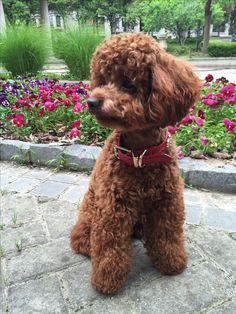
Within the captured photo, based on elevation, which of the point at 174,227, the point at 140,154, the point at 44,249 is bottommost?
the point at 44,249

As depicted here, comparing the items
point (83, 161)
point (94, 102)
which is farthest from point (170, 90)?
point (83, 161)

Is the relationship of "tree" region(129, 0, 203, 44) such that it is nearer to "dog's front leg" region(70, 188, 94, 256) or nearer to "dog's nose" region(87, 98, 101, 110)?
"dog's front leg" region(70, 188, 94, 256)

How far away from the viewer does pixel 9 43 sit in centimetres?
847

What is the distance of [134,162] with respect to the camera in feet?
6.36

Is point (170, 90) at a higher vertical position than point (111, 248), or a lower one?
higher

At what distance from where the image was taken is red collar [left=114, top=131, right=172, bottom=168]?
1935mm

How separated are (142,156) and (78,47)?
6737mm

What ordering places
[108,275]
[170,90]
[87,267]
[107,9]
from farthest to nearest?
Result: 1. [107,9]
2. [87,267]
3. [108,275]
4. [170,90]

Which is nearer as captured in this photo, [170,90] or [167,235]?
[170,90]

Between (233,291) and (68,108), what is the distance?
3192mm

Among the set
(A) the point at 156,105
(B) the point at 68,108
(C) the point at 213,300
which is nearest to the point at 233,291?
(C) the point at 213,300

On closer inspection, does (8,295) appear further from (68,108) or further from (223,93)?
(223,93)

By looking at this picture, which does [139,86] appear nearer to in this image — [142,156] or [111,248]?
[142,156]

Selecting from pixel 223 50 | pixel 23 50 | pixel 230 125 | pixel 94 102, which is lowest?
pixel 223 50
